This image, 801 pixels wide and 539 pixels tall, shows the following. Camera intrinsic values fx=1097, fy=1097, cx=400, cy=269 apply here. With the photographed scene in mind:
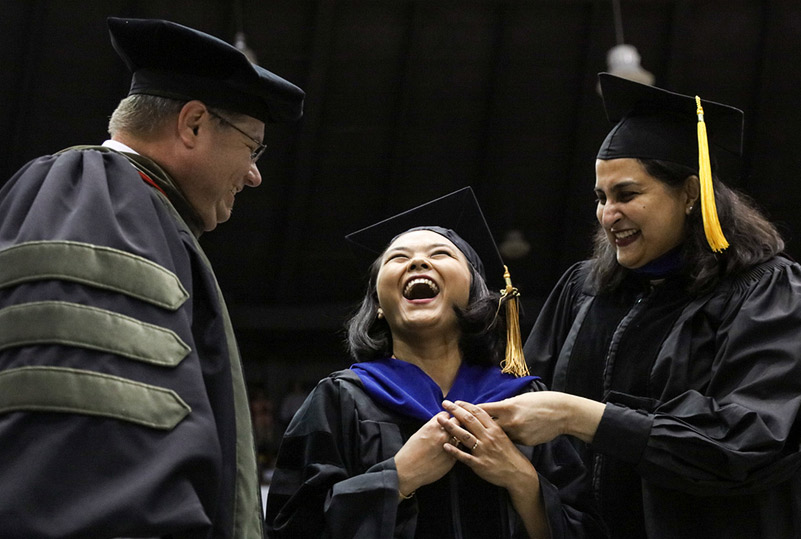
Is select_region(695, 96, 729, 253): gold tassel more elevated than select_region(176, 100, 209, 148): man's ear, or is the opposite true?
select_region(176, 100, 209, 148): man's ear

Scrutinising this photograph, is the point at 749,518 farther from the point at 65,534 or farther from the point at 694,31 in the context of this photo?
the point at 694,31

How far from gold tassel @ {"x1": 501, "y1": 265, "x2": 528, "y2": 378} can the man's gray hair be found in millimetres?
1193

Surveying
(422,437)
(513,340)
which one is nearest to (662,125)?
(513,340)

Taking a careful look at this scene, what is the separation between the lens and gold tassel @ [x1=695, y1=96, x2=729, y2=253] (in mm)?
3004

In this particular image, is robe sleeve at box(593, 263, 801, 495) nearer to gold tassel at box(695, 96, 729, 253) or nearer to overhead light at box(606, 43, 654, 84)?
gold tassel at box(695, 96, 729, 253)

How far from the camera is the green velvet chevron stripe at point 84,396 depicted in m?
1.77

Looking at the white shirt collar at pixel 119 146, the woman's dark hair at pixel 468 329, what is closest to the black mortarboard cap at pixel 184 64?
the white shirt collar at pixel 119 146

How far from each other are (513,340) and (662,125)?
818mm

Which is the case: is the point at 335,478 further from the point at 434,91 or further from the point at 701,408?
the point at 434,91

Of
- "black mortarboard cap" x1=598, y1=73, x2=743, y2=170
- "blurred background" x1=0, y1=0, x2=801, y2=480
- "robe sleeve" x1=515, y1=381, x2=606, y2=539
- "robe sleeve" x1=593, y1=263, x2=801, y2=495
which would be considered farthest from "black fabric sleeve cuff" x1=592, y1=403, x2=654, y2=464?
"blurred background" x1=0, y1=0, x2=801, y2=480

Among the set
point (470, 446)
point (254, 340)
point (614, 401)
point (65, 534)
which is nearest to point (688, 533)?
point (614, 401)

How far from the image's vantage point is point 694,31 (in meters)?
10.1

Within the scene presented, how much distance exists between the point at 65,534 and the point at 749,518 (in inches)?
71.9

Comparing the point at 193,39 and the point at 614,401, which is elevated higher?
the point at 193,39
